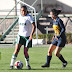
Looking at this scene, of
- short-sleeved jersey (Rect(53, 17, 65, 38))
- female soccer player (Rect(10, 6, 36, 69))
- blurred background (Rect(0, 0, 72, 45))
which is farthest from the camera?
blurred background (Rect(0, 0, 72, 45))

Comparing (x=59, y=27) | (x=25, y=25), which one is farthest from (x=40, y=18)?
(x=25, y=25)

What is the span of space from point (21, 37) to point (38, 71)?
131 centimetres

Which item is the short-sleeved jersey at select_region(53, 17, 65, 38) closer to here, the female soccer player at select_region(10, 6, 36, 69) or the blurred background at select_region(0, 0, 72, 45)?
the female soccer player at select_region(10, 6, 36, 69)

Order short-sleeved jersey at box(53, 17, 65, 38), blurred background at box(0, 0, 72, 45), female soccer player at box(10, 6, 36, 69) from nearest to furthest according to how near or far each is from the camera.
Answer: female soccer player at box(10, 6, 36, 69), short-sleeved jersey at box(53, 17, 65, 38), blurred background at box(0, 0, 72, 45)

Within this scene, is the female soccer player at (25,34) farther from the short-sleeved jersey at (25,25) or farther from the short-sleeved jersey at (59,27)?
the short-sleeved jersey at (59,27)

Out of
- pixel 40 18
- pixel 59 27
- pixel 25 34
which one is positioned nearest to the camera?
pixel 25 34

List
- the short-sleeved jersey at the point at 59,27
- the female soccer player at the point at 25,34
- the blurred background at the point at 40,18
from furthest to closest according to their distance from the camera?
the blurred background at the point at 40,18
the short-sleeved jersey at the point at 59,27
the female soccer player at the point at 25,34

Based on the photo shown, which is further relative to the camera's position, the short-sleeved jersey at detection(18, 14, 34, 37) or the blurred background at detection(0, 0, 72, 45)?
the blurred background at detection(0, 0, 72, 45)

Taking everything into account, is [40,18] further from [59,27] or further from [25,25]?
[25,25]

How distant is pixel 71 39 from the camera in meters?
33.6

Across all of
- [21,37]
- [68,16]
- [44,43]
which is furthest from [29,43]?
[68,16]

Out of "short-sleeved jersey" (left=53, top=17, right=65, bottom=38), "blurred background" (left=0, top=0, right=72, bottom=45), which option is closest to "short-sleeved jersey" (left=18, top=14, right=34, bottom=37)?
"short-sleeved jersey" (left=53, top=17, right=65, bottom=38)

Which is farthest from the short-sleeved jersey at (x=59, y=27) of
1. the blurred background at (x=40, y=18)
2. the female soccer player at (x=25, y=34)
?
the blurred background at (x=40, y=18)

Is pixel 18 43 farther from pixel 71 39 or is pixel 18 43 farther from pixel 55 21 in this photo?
pixel 71 39
